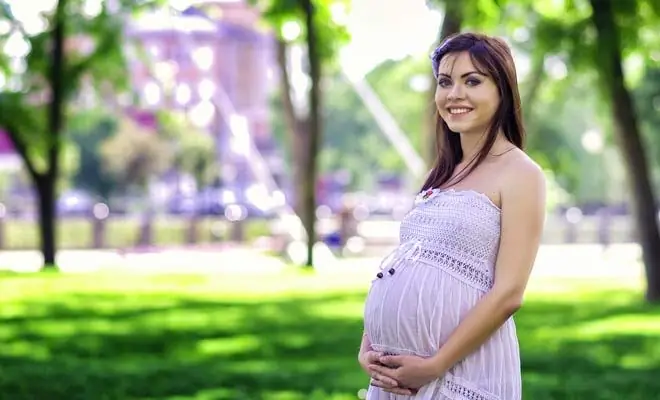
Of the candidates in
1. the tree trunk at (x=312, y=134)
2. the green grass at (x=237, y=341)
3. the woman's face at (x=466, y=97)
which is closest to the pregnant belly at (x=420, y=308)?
the woman's face at (x=466, y=97)

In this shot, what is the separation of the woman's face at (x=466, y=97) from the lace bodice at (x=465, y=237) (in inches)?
7.5

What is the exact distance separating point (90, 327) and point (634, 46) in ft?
28.4

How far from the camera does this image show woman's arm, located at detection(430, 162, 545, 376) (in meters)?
3.66

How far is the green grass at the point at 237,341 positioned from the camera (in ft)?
32.7

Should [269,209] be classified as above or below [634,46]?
below

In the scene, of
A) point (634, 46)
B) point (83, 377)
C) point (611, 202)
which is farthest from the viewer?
point (611, 202)

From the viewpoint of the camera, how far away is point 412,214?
387 cm

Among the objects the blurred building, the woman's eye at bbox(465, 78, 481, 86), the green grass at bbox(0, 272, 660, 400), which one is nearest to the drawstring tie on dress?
the woman's eye at bbox(465, 78, 481, 86)

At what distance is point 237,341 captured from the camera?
13.3 metres

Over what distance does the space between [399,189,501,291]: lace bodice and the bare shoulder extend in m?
0.06

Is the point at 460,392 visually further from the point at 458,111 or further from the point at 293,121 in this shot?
the point at 293,121

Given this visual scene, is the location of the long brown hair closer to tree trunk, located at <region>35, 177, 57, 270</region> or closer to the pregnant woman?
the pregnant woman

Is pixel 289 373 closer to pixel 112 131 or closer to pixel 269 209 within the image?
pixel 269 209

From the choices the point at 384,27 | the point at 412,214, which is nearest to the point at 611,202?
the point at 384,27
